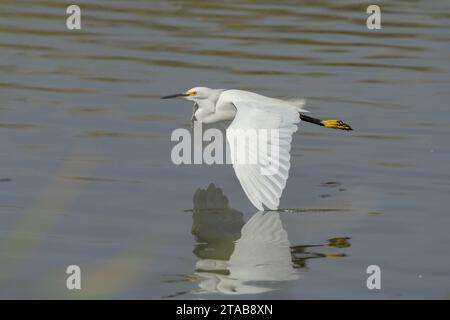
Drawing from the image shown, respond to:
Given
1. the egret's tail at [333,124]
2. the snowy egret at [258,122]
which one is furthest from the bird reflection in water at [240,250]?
the egret's tail at [333,124]

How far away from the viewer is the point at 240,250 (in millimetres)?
7434

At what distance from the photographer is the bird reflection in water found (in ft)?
22.2

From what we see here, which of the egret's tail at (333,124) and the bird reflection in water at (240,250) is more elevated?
the egret's tail at (333,124)

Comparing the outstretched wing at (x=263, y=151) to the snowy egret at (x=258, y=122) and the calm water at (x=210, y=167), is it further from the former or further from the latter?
the calm water at (x=210, y=167)

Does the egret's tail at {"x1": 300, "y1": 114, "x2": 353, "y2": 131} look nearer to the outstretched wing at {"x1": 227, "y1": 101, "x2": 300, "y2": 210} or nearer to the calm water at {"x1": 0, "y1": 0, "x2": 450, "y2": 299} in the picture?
the calm water at {"x1": 0, "y1": 0, "x2": 450, "y2": 299}

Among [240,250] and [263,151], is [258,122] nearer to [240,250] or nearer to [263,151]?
[263,151]

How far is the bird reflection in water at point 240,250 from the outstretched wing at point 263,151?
0.89ft

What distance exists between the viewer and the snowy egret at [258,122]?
292 inches

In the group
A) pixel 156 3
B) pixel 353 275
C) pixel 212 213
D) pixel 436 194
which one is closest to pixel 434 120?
pixel 436 194

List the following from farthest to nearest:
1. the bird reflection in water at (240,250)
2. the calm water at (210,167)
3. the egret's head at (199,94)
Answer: the egret's head at (199,94), the calm water at (210,167), the bird reflection in water at (240,250)

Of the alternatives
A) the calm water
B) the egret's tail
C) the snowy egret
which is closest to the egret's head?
the snowy egret

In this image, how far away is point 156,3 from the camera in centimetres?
1750

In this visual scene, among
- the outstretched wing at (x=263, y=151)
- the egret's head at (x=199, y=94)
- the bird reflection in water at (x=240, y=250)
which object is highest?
the egret's head at (x=199, y=94)
